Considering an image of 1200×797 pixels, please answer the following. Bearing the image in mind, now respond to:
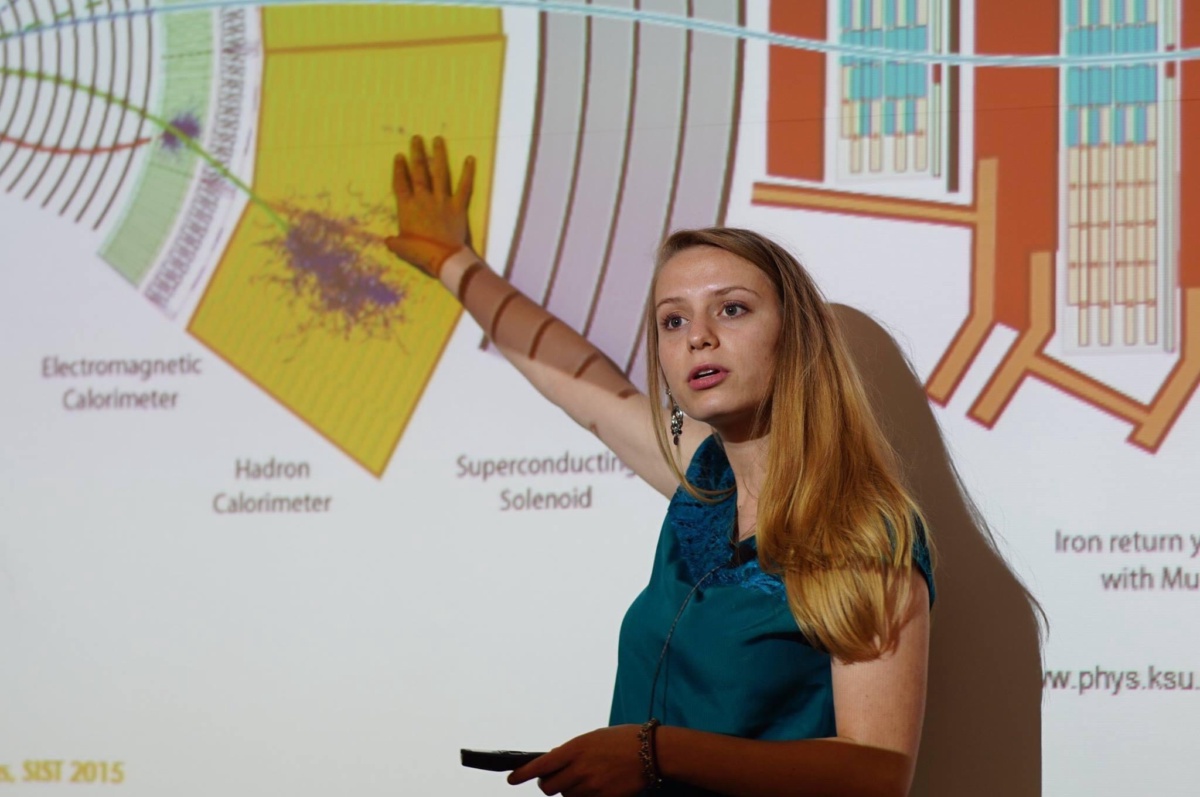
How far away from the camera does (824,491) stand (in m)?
1.50

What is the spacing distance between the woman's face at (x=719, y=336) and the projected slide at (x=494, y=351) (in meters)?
0.33

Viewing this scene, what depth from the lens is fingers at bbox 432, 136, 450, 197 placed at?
6.74 ft

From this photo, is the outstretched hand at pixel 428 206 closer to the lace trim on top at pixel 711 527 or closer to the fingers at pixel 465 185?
the fingers at pixel 465 185

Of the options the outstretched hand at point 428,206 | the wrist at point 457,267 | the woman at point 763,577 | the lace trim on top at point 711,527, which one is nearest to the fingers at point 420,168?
the outstretched hand at point 428,206

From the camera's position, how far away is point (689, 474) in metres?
1.72

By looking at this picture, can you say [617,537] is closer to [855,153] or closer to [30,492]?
[855,153]

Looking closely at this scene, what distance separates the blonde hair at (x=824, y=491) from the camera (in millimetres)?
1430

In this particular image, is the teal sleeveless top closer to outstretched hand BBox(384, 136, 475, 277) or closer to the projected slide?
the projected slide

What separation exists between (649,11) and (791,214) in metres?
0.36

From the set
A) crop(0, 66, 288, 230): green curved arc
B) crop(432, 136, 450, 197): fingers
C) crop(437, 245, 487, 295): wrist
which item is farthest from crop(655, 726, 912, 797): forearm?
crop(0, 66, 288, 230): green curved arc

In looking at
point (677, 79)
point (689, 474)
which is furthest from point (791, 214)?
point (689, 474)

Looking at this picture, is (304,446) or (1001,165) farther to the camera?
(304,446)

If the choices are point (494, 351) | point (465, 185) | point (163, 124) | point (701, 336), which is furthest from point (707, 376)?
point (163, 124)

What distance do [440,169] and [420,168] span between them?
1.2 inches
